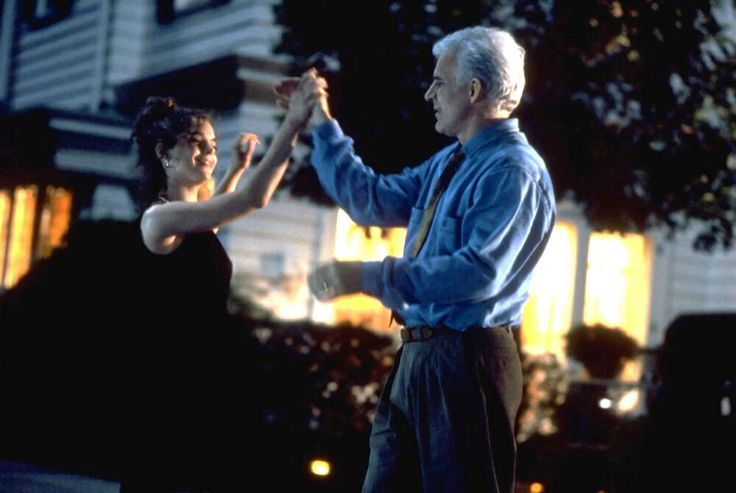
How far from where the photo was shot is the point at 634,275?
18766 mm

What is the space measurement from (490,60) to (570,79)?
6.34 metres

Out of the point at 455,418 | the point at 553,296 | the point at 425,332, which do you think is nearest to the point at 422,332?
the point at 425,332

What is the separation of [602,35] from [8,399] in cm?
610

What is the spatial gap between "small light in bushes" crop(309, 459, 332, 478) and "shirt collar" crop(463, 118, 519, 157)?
4.84 metres

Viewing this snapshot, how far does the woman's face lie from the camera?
15.2ft

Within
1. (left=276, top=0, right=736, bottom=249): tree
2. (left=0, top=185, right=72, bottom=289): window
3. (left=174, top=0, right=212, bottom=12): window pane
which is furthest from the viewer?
(left=0, top=185, right=72, bottom=289): window

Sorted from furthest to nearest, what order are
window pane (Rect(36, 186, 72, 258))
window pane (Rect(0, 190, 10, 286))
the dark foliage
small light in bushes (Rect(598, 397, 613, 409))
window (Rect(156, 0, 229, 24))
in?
1. window pane (Rect(0, 190, 10, 286))
2. window pane (Rect(36, 186, 72, 258))
3. window (Rect(156, 0, 229, 24))
4. the dark foliage
5. small light in bushes (Rect(598, 397, 613, 409))

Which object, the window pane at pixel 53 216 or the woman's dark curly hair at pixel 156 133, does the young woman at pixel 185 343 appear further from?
the window pane at pixel 53 216

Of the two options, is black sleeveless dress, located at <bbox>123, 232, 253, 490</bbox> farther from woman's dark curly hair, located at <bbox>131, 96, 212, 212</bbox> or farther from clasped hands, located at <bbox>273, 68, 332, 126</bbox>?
clasped hands, located at <bbox>273, 68, 332, 126</bbox>

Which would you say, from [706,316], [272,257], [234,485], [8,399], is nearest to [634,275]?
[272,257]

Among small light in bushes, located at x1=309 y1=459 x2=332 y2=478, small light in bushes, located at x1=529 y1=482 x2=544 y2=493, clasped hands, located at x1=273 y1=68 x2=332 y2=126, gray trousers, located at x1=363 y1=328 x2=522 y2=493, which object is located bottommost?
small light in bushes, located at x1=529 y1=482 x2=544 y2=493

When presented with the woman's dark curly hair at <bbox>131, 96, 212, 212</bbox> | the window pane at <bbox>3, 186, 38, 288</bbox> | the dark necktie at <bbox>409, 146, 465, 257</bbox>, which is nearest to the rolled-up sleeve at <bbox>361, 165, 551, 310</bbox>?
the dark necktie at <bbox>409, 146, 465, 257</bbox>

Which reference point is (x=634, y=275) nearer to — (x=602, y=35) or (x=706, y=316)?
(x=602, y=35)

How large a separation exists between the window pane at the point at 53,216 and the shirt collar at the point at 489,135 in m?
14.8
